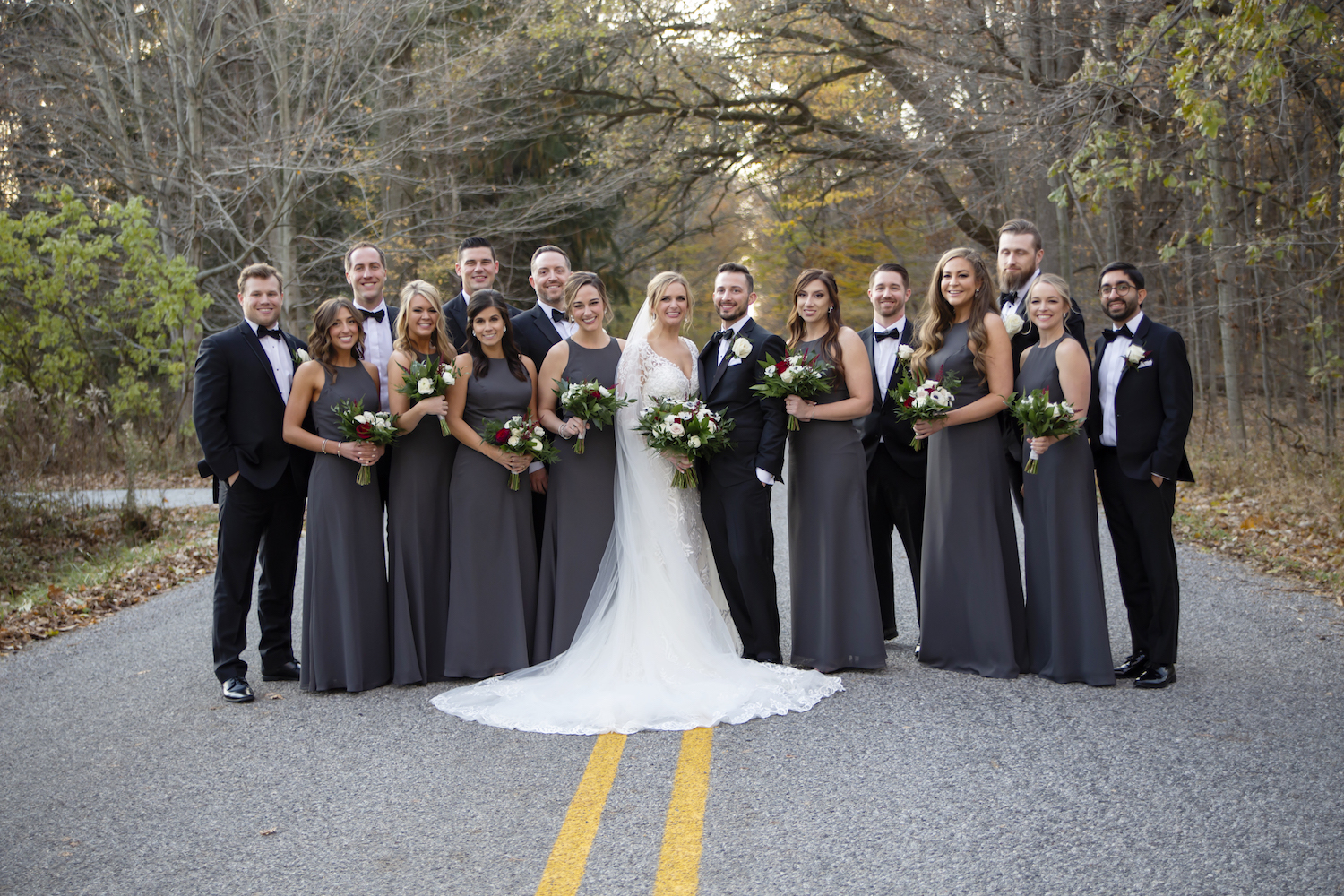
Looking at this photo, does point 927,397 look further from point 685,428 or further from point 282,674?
point 282,674

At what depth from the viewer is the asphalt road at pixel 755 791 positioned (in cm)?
387

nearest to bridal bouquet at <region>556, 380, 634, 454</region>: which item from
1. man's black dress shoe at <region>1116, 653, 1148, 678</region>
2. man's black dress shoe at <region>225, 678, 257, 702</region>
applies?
man's black dress shoe at <region>225, 678, 257, 702</region>

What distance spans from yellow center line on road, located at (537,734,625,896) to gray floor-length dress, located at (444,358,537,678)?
148 centimetres

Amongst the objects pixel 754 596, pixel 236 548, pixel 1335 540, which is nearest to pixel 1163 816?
pixel 754 596

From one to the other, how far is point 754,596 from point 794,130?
52.5 ft

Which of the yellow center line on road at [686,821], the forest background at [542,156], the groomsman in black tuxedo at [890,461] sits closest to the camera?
the yellow center line on road at [686,821]

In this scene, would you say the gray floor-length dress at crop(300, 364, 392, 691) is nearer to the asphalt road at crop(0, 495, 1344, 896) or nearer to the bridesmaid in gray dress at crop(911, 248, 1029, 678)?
the asphalt road at crop(0, 495, 1344, 896)

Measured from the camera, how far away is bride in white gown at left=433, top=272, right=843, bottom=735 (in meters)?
5.75

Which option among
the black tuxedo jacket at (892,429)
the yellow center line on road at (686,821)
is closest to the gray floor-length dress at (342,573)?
the yellow center line on road at (686,821)

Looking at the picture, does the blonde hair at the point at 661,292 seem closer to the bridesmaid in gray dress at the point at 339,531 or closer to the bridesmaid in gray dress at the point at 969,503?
the bridesmaid in gray dress at the point at 969,503

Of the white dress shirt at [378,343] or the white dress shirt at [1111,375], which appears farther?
the white dress shirt at [378,343]

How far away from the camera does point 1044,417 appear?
6.29m

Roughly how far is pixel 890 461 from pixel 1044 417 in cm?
149

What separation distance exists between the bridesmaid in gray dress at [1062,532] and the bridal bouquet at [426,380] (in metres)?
3.56
